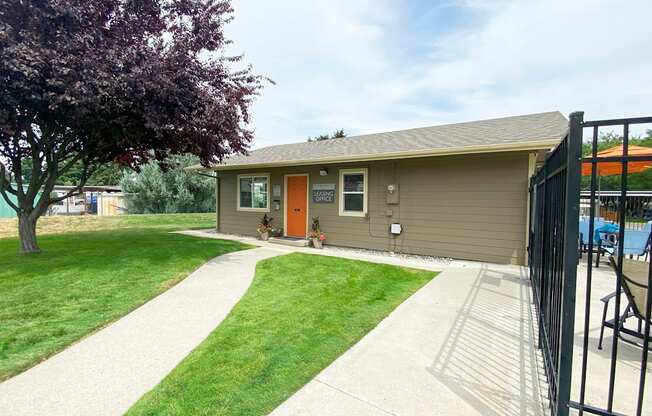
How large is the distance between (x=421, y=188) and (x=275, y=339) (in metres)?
5.86

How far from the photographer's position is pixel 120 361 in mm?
2902

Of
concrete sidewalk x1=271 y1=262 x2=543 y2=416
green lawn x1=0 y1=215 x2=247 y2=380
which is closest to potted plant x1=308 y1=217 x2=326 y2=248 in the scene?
green lawn x1=0 y1=215 x2=247 y2=380

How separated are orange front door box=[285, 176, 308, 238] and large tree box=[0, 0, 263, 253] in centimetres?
241

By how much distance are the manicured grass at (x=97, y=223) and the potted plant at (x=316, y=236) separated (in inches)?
288

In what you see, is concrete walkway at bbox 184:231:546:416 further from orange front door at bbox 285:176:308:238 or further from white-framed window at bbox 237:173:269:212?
white-framed window at bbox 237:173:269:212

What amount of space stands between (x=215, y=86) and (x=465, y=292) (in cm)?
646

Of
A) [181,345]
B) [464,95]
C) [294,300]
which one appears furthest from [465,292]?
[464,95]

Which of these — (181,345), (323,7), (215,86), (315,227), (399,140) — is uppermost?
(323,7)

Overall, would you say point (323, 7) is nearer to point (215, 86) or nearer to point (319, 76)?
point (215, 86)

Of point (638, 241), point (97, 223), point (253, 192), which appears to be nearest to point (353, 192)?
point (253, 192)

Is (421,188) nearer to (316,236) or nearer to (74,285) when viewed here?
(316,236)

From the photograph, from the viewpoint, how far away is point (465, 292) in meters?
4.98

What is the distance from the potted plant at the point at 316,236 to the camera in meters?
9.44

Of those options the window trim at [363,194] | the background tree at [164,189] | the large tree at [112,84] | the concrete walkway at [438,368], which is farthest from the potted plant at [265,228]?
the background tree at [164,189]
